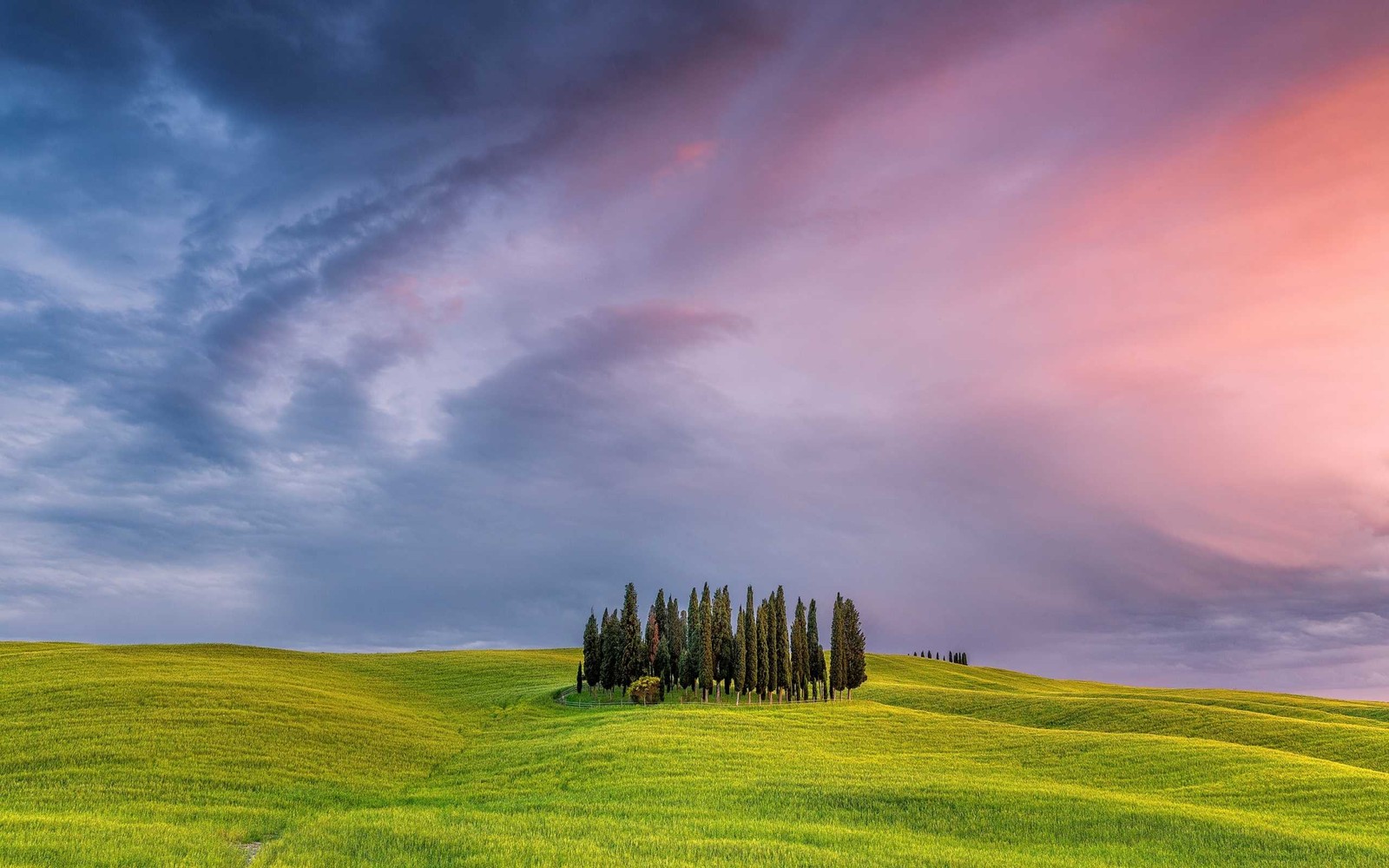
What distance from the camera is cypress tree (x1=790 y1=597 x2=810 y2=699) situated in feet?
283

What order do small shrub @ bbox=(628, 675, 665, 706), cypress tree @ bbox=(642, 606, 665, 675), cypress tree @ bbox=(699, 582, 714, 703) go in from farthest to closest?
cypress tree @ bbox=(642, 606, 665, 675), cypress tree @ bbox=(699, 582, 714, 703), small shrub @ bbox=(628, 675, 665, 706)

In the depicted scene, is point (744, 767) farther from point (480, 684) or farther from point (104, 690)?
point (480, 684)

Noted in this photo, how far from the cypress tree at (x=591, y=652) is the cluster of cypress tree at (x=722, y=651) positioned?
0.28 ft

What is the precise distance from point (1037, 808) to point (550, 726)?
3616cm

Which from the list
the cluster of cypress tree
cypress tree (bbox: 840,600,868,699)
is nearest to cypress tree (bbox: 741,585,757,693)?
the cluster of cypress tree

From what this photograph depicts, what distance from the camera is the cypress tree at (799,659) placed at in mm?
86375

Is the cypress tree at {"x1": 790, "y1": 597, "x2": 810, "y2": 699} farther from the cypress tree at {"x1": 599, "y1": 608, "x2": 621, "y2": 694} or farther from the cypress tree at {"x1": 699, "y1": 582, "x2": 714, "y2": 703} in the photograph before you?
the cypress tree at {"x1": 599, "y1": 608, "x2": 621, "y2": 694}

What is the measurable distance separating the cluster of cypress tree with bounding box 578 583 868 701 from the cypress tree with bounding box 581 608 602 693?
0.28 ft

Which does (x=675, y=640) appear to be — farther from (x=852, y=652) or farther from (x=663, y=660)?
(x=852, y=652)

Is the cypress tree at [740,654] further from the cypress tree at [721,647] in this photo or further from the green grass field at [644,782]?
the green grass field at [644,782]

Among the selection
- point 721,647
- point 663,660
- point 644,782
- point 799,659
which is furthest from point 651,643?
point 644,782

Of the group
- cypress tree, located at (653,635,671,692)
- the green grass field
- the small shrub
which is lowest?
the green grass field

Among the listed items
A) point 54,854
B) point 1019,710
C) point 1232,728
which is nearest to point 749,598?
point 1019,710

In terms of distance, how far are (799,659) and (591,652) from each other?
2087 cm
